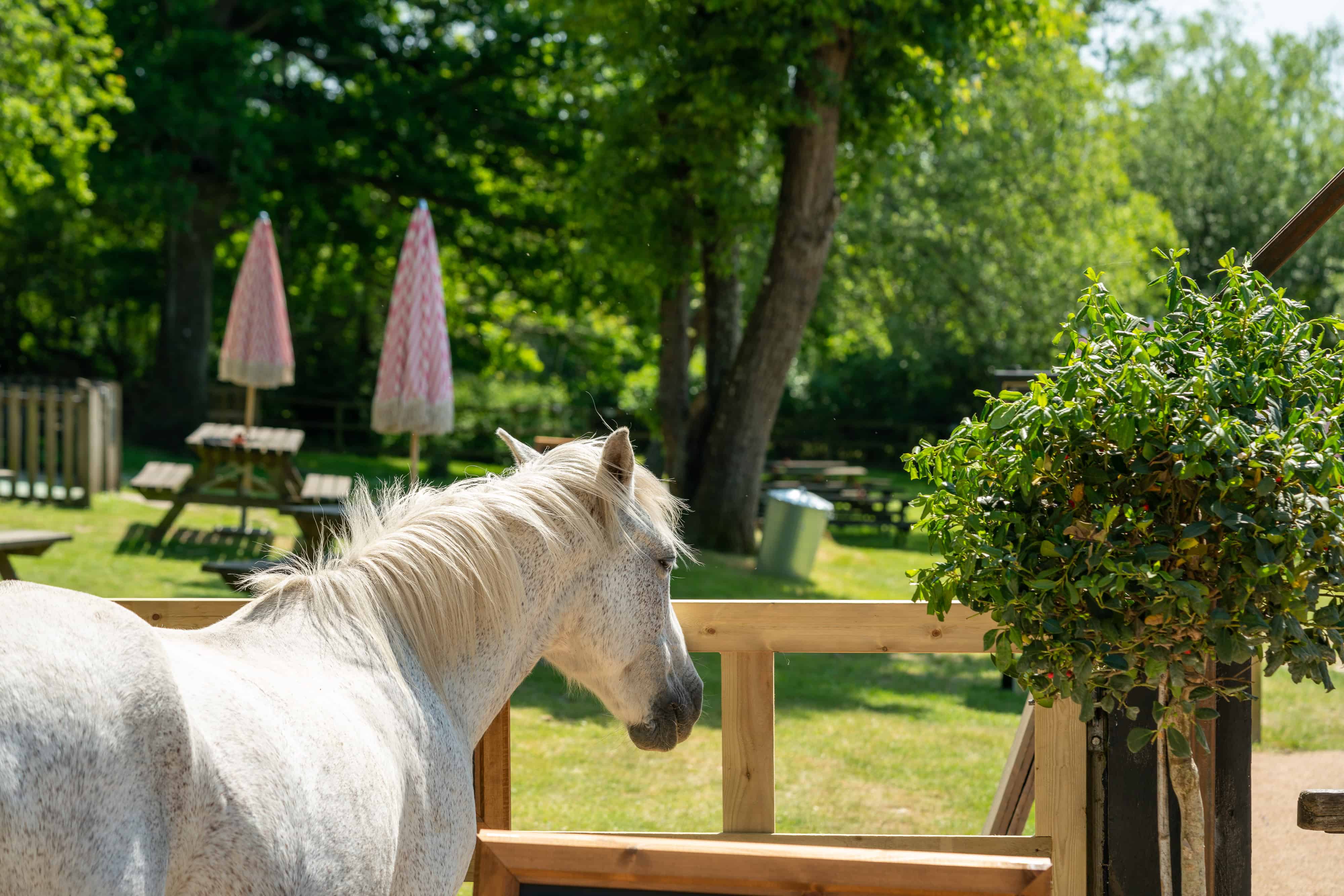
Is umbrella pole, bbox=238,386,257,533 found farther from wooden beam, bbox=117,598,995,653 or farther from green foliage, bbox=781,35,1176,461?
green foliage, bbox=781,35,1176,461

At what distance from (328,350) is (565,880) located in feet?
80.5

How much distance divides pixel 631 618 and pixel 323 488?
8.84 meters

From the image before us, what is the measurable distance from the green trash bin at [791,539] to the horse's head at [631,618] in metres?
9.57

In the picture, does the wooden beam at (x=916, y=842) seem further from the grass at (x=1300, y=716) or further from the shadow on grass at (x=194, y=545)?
the shadow on grass at (x=194, y=545)

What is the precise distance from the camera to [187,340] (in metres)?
19.9

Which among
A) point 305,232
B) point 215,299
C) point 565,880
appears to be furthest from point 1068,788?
point 215,299

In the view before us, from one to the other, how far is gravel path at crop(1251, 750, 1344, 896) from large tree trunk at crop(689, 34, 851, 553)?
6824 millimetres

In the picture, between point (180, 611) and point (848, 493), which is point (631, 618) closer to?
point (180, 611)

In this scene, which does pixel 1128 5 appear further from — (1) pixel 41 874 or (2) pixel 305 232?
(1) pixel 41 874

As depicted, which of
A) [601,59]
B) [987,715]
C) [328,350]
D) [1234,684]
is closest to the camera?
[1234,684]

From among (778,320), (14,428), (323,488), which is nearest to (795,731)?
(323,488)

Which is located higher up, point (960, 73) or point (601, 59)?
point (601, 59)

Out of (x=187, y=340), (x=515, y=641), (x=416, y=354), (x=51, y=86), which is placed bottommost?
(x=515, y=641)

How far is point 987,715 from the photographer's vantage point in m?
7.48
